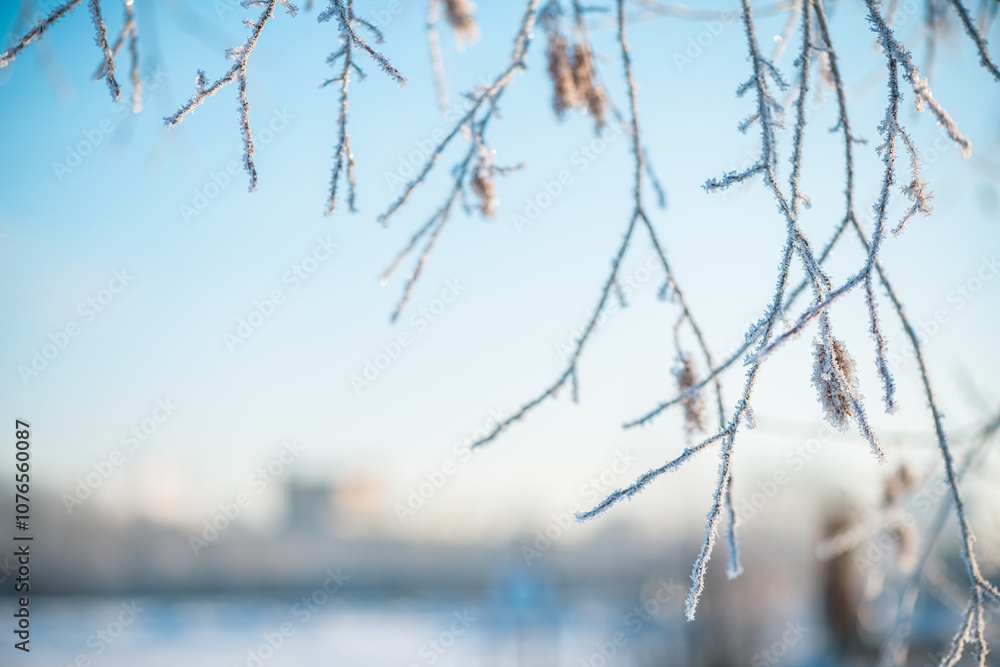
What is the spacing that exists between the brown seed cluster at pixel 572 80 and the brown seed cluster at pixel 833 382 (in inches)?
31.8

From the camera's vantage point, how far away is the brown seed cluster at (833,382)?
724 mm

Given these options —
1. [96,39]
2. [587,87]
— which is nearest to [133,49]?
[96,39]

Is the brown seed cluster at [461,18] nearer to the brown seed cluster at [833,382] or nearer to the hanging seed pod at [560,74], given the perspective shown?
the hanging seed pod at [560,74]

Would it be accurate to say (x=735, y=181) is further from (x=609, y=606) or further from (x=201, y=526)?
(x=201, y=526)

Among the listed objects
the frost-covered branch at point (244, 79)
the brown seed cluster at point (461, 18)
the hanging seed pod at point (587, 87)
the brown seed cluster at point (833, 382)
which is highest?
the brown seed cluster at point (461, 18)

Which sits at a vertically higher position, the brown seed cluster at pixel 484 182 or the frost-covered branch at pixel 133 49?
the frost-covered branch at pixel 133 49

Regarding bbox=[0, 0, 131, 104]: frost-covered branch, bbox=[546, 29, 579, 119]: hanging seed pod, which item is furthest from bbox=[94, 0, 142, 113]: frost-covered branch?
bbox=[546, 29, 579, 119]: hanging seed pod

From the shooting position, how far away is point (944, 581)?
5.56 ft

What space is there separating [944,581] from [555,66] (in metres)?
1.67

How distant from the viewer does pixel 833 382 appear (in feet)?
2.41

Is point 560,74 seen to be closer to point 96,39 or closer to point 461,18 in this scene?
point 461,18

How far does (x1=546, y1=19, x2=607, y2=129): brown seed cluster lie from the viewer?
54.1 inches

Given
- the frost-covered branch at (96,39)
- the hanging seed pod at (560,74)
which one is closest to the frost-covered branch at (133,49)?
the frost-covered branch at (96,39)

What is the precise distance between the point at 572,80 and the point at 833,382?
92cm
